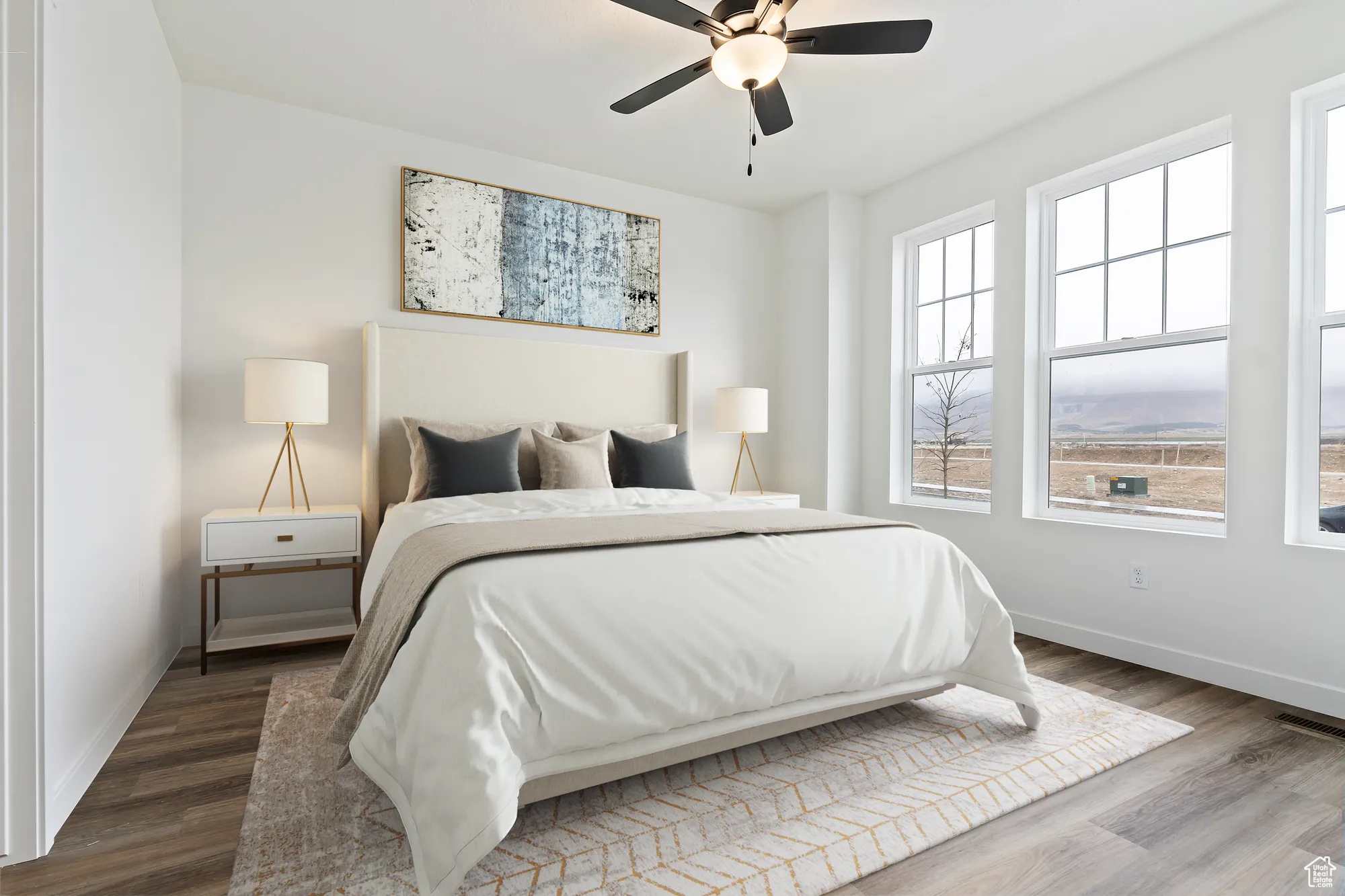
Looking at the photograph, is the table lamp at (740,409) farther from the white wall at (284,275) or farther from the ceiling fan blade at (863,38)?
the ceiling fan blade at (863,38)

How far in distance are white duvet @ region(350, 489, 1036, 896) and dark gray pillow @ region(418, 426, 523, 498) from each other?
78 centimetres

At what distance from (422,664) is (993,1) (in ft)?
9.84

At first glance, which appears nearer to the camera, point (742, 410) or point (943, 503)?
point (943, 503)

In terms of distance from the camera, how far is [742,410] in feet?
13.8

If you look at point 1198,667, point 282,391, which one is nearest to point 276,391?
point 282,391

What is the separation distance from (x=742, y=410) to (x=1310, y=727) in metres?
2.89

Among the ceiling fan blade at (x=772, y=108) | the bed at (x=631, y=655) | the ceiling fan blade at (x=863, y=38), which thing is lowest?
the bed at (x=631, y=655)

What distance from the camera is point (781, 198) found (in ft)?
14.9

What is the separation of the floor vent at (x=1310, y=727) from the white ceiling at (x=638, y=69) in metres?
2.66

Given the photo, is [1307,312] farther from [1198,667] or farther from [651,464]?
[651,464]

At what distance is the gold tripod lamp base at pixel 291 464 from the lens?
314 cm

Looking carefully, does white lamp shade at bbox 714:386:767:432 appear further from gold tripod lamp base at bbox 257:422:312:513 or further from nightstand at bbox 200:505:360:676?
gold tripod lamp base at bbox 257:422:312:513

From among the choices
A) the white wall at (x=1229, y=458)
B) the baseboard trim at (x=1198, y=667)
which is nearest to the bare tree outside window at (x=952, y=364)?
the white wall at (x=1229, y=458)

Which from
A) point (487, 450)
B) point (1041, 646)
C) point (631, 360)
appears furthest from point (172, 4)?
point (1041, 646)
